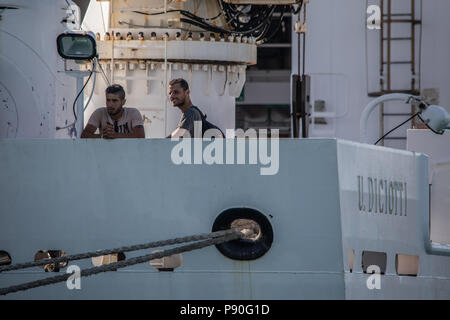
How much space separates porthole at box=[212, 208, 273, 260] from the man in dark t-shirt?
117cm

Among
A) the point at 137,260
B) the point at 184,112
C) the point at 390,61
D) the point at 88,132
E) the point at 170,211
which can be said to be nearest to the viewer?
the point at 137,260

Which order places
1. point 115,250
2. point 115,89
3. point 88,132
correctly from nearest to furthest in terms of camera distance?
point 115,250 < point 115,89 < point 88,132

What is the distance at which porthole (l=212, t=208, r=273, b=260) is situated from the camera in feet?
19.6

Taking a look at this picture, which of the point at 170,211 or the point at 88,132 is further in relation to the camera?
the point at 88,132

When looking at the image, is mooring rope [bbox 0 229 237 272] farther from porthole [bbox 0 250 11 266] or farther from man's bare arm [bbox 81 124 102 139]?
man's bare arm [bbox 81 124 102 139]

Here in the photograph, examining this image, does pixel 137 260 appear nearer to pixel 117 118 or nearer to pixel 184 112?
pixel 117 118

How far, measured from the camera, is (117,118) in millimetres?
7086

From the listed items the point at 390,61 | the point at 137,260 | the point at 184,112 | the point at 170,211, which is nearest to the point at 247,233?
the point at 170,211

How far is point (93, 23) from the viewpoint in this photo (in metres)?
9.88

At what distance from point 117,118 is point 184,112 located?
0.62m

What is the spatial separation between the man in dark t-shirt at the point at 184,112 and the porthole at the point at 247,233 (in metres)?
1.17

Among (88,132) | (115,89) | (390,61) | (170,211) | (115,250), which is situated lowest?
(115,250)

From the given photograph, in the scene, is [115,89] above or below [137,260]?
above
